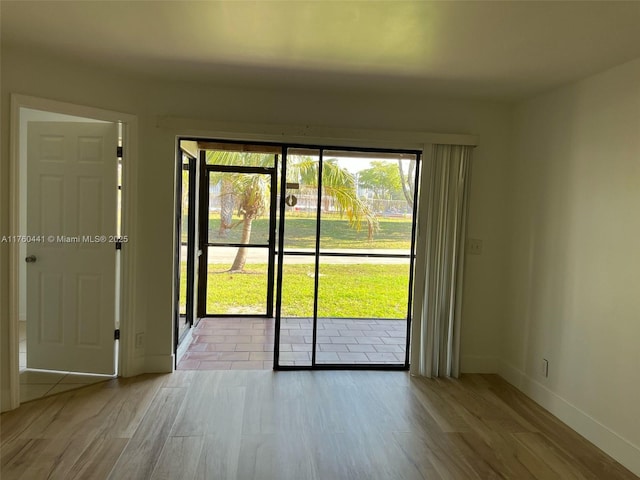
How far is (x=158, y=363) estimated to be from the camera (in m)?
3.55

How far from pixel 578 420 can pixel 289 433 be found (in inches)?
78.6

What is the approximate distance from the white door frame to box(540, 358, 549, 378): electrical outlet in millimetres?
3342

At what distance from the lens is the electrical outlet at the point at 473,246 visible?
3717mm

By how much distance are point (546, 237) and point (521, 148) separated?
84 centimetres

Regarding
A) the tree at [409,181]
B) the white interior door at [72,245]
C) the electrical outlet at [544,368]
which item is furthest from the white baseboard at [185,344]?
the electrical outlet at [544,368]

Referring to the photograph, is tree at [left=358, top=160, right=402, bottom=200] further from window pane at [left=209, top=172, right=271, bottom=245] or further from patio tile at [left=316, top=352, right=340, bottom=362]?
window pane at [left=209, top=172, right=271, bottom=245]

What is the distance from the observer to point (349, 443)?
257 cm

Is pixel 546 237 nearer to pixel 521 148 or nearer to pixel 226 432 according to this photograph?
pixel 521 148

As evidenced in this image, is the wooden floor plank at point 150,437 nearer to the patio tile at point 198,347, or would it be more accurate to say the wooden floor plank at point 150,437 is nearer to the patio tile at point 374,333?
the patio tile at point 198,347

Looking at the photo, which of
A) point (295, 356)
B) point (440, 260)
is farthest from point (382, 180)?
point (295, 356)

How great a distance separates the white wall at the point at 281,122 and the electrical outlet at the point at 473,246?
56 millimetres

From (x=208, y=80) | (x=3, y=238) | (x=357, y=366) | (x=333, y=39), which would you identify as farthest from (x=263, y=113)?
(x=357, y=366)

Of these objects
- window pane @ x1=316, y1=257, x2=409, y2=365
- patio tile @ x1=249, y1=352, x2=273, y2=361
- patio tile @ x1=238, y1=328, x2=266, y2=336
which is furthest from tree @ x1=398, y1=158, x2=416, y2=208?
patio tile @ x1=238, y1=328, x2=266, y2=336

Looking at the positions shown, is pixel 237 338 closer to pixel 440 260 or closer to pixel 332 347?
pixel 332 347
